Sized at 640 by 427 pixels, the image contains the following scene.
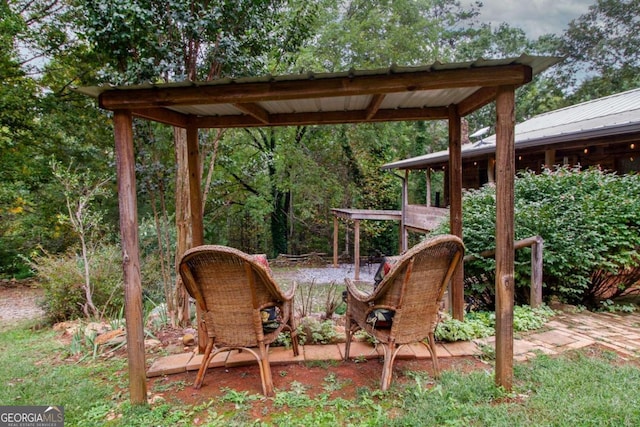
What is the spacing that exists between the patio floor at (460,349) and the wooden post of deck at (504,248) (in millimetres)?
610

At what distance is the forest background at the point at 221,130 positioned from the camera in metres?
4.53

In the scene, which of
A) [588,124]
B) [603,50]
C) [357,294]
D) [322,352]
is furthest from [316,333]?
[603,50]

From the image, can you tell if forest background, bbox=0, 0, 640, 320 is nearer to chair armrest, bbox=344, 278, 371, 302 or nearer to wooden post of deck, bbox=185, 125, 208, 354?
wooden post of deck, bbox=185, 125, 208, 354

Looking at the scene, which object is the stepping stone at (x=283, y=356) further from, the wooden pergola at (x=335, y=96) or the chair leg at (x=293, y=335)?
the wooden pergola at (x=335, y=96)

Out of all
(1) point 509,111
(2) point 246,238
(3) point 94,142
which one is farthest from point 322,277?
(1) point 509,111

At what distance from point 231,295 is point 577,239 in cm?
397

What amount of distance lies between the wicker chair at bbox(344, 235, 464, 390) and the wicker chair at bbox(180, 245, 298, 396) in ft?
2.45

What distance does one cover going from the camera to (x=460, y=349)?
119 inches

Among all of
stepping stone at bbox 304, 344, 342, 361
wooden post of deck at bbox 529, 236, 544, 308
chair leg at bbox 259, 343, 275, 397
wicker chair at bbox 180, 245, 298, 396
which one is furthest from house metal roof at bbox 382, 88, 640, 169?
chair leg at bbox 259, 343, 275, 397

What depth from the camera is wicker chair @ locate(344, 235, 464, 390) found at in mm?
2342

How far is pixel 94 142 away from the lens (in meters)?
8.80

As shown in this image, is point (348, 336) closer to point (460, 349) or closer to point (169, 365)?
point (460, 349)

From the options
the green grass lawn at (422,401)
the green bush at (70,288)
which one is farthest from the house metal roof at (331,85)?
the green bush at (70,288)

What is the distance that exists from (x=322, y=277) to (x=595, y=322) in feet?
28.2
